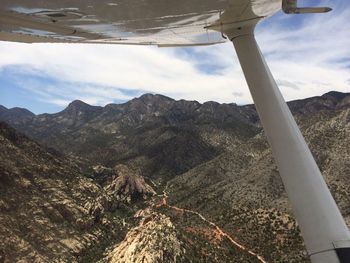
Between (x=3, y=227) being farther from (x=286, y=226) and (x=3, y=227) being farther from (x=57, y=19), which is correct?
(x=57, y=19)

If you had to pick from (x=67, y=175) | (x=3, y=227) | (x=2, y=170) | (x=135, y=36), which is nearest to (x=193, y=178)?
(x=67, y=175)

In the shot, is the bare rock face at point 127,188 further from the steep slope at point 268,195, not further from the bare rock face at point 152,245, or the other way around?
the bare rock face at point 152,245

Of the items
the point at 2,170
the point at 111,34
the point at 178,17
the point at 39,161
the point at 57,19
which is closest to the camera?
the point at 57,19

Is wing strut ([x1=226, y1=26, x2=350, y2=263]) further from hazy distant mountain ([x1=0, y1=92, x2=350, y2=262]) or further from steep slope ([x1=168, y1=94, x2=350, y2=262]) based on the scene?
steep slope ([x1=168, y1=94, x2=350, y2=262])

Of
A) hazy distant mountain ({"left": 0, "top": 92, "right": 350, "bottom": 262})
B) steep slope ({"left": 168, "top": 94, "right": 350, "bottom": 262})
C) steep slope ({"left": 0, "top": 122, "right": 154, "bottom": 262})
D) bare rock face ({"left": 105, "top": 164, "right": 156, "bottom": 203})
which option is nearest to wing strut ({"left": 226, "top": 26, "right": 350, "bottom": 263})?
hazy distant mountain ({"left": 0, "top": 92, "right": 350, "bottom": 262})

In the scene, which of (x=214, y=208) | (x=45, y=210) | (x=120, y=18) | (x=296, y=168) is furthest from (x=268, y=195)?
(x=120, y=18)

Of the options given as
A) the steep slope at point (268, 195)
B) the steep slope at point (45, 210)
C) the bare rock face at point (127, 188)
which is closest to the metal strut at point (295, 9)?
the steep slope at point (268, 195)
